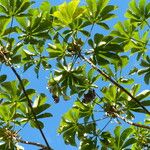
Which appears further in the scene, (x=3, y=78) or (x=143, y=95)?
(x=143, y=95)

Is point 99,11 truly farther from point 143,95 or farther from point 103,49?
point 143,95

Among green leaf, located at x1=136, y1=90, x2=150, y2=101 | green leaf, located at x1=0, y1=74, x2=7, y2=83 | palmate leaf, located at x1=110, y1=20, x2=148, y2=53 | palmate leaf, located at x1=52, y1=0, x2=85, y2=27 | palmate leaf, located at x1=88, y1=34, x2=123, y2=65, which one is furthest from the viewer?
palmate leaf, located at x1=110, y1=20, x2=148, y2=53

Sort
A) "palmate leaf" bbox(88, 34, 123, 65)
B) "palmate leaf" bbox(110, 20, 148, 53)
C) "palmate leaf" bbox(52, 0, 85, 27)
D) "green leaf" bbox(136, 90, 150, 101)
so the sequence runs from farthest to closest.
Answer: "palmate leaf" bbox(110, 20, 148, 53), "green leaf" bbox(136, 90, 150, 101), "palmate leaf" bbox(88, 34, 123, 65), "palmate leaf" bbox(52, 0, 85, 27)

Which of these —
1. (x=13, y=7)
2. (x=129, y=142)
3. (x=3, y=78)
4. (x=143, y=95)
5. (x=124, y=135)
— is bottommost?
(x=129, y=142)

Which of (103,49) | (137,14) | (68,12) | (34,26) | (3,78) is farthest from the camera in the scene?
(137,14)

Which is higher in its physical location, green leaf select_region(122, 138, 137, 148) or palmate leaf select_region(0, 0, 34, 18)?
palmate leaf select_region(0, 0, 34, 18)

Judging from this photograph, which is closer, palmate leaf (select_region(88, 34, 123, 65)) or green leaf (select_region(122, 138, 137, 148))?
palmate leaf (select_region(88, 34, 123, 65))

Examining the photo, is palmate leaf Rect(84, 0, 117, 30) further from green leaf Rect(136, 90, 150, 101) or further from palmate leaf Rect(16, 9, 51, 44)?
green leaf Rect(136, 90, 150, 101)

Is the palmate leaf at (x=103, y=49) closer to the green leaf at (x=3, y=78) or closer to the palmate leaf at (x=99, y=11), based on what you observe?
the palmate leaf at (x=99, y=11)

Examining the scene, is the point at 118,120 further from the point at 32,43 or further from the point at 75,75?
the point at 32,43

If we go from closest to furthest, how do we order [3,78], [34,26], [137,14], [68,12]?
1. [68,12]
2. [3,78]
3. [34,26]
4. [137,14]

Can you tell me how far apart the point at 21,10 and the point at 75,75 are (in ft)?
4.32

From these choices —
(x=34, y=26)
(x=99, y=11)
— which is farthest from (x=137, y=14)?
(x=34, y=26)

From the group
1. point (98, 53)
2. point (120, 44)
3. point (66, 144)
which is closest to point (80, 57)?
point (98, 53)
